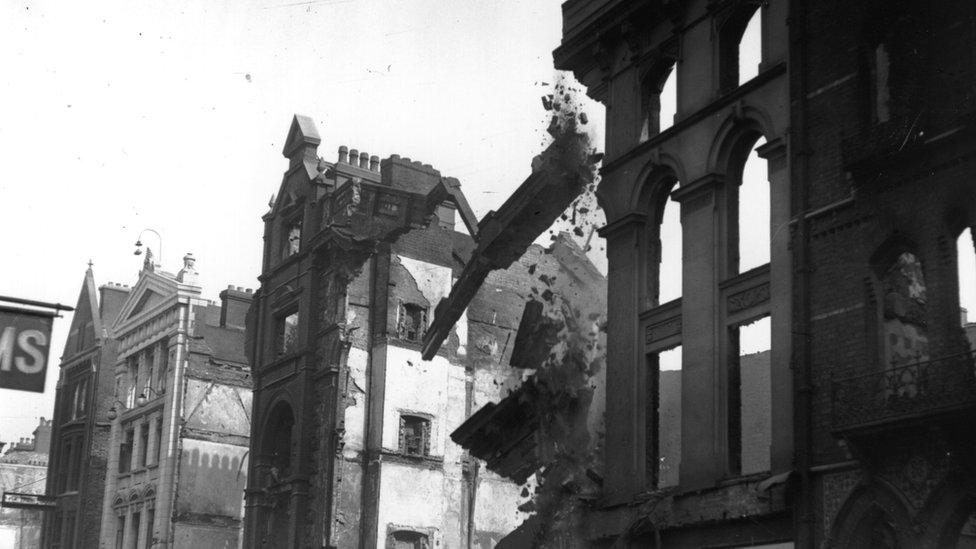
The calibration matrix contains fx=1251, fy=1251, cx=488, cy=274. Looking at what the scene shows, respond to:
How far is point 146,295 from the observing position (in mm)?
53469

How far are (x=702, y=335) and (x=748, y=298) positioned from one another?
99cm

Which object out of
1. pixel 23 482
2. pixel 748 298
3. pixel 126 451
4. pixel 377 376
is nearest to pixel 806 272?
pixel 748 298

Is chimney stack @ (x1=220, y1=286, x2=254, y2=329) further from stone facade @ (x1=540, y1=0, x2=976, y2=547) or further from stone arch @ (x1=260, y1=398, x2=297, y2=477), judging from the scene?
stone facade @ (x1=540, y1=0, x2=976, y2=547)

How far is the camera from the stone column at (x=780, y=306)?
661 inches

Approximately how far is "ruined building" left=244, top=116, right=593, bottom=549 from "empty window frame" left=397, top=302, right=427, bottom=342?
0.04 metres

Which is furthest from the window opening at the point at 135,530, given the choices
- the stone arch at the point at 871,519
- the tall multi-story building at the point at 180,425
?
the stone arch at the point at 871,519

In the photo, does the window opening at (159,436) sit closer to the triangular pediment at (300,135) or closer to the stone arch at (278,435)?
the stone arch at (278,435)

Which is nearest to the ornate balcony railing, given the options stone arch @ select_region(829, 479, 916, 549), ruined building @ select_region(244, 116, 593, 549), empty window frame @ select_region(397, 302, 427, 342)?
stone arch @ select_region(829, 479, 916, 549)

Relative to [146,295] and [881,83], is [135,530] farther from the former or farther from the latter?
[881,83]

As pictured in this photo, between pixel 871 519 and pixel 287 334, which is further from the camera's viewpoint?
pixel 287 334

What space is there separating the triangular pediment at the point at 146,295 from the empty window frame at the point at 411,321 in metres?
15.6

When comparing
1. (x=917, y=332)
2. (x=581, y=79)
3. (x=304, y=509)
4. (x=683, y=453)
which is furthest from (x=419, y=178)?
(x=917, y=332)

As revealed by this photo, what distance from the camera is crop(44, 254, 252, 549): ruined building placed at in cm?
4744

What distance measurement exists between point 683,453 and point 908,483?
15.3 ft
